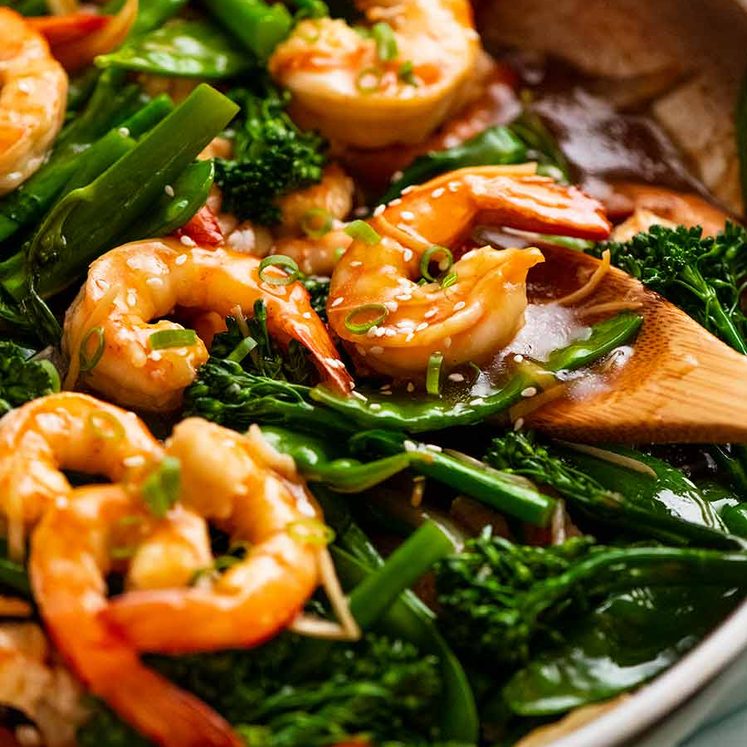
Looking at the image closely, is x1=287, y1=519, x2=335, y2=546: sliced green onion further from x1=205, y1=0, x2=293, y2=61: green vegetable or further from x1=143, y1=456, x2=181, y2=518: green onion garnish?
x1=205, y1=0, x2=293, y2=61: green vegetable

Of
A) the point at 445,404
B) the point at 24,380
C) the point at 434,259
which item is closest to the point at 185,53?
the point at 434,259

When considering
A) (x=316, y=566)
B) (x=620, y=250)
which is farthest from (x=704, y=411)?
(x=316, y=566)

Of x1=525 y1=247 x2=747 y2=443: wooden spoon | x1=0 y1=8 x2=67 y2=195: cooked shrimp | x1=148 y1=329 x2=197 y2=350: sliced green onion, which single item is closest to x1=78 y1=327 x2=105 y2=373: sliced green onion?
x1=148 y1=329 x2=197 y2=350: sliced green onion

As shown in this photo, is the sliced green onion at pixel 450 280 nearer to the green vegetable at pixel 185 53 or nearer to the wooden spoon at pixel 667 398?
the wooden spoon at pixel 667 398

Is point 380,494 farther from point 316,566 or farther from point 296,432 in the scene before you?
point 316,566

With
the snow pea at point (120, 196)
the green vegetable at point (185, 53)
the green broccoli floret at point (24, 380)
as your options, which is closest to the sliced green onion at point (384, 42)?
the green vegetable at point (185, 53)

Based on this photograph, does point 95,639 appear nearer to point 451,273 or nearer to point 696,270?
point 451,273
